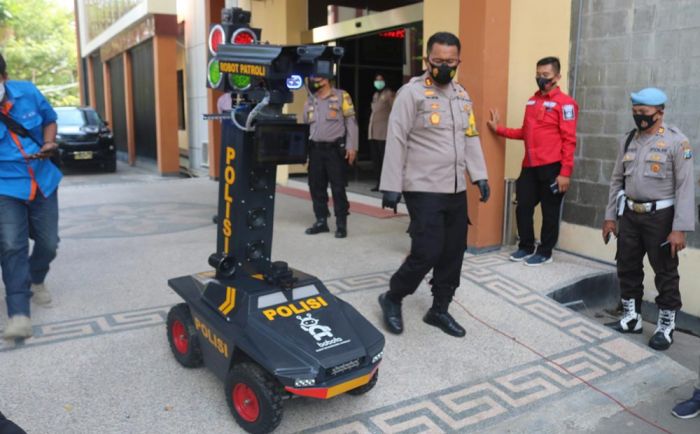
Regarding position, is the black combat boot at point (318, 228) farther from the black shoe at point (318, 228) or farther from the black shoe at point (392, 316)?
the black shoe at point (392, 316)

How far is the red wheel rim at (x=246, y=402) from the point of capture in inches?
110

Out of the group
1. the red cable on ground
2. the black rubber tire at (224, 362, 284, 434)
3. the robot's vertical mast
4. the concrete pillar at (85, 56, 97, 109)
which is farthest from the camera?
the concrete pillar at (85, 56, 97, 109)

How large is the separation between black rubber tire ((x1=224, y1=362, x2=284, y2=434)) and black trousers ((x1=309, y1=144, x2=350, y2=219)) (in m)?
3.65

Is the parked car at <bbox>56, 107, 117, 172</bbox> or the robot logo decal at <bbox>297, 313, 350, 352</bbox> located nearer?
the robot logo decal at <bbox>297, 313, 350, 352</bbox>

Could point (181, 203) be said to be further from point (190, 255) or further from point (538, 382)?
point (538, 382)

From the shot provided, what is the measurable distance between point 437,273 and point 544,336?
0.91m

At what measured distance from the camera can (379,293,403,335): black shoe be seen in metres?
3.98

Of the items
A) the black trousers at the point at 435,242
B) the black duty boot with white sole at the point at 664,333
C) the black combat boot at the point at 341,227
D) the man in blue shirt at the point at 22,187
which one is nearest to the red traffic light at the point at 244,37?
the black trousers at the point at 435,242

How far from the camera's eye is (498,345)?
13.0ft

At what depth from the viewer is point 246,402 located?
286 centimetres

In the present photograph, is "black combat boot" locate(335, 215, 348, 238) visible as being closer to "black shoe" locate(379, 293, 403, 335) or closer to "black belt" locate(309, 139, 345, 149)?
"black belt" locate(309, 139, 345, 149)

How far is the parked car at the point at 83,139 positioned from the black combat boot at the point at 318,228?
33.8 feet

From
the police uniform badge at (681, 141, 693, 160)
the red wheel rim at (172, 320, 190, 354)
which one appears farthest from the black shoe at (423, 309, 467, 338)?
the police uniform badge at (681, 141, 693, 160)

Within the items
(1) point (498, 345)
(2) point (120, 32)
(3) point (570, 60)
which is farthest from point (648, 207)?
(2) point (120, 32)
